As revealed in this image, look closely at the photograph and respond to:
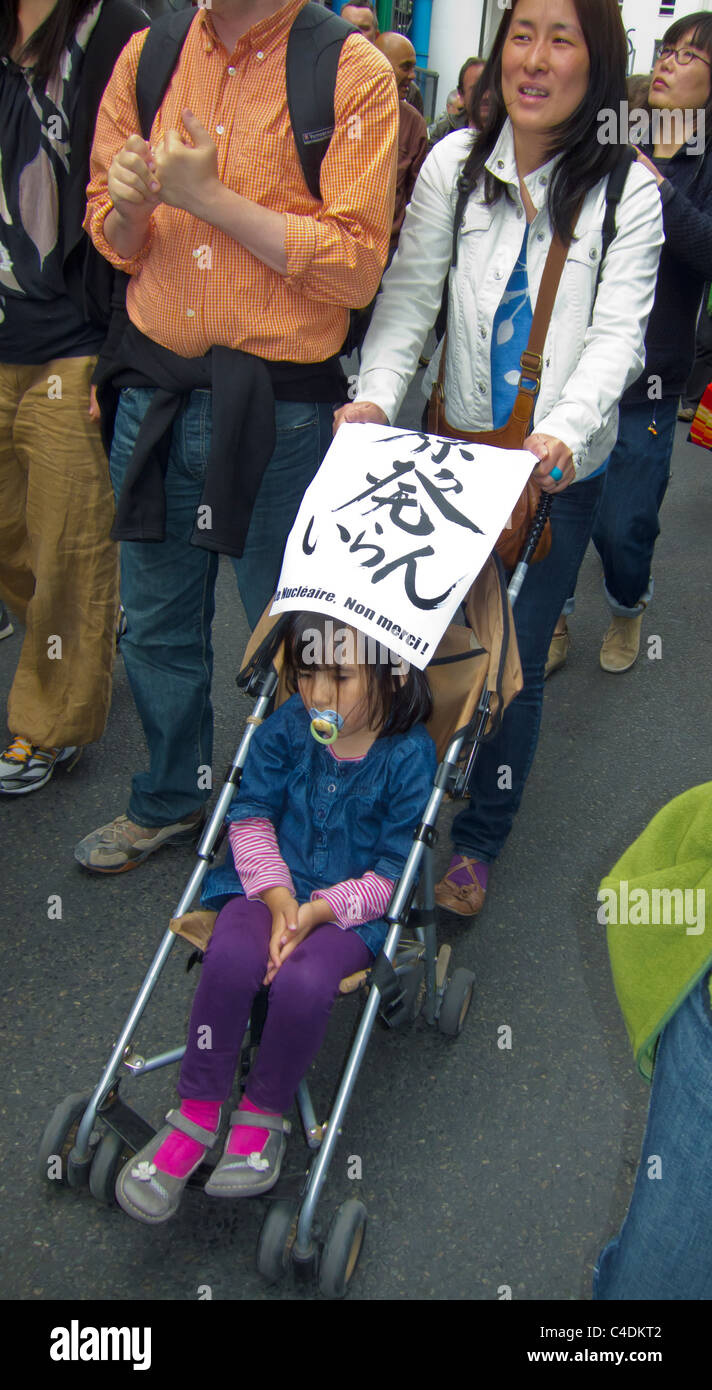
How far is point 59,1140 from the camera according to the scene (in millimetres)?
2006

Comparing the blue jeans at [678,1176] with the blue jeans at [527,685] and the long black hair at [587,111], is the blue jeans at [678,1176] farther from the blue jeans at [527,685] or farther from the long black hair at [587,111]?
the long black hair at [587,111]

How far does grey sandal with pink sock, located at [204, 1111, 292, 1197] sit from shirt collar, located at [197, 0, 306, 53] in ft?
6.64

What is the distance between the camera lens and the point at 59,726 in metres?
3.15

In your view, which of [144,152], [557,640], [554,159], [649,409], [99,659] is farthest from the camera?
[557,640]

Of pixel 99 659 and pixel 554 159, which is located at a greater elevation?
pixel 554 159

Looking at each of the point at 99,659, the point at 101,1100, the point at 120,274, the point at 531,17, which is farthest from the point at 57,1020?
the point at 531,17

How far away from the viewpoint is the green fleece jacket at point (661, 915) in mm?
1255

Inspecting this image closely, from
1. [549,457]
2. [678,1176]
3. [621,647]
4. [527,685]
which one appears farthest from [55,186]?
[621,647]

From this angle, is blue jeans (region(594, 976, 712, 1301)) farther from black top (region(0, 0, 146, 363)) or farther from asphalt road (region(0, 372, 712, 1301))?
black top (region(0, 0, 146, 363))

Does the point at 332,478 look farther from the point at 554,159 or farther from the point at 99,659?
the point at 99,659

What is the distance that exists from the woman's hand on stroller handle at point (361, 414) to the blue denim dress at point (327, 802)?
59 centimetres

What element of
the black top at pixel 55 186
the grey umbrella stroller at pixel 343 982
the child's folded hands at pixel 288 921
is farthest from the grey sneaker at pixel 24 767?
the child's folded hands at pixel 288 921

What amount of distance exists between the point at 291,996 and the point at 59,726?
60.0 inches

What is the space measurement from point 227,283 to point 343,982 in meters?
1.38
